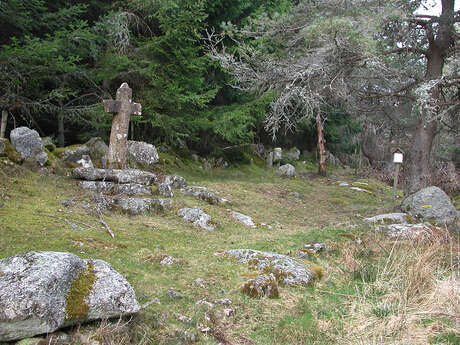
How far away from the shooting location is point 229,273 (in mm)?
4562

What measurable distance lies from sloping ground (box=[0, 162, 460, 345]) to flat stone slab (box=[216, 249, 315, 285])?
0.14m

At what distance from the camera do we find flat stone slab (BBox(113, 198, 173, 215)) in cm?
710

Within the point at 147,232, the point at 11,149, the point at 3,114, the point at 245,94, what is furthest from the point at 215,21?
the point at 147,232

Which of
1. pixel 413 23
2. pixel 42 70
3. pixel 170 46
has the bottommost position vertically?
pixel 42 70

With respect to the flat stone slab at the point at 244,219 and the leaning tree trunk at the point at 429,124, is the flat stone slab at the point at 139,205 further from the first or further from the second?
the leaning tree trunk at the point at 429,124

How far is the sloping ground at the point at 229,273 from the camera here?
320 centimetres

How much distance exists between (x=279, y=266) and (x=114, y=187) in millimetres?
4379

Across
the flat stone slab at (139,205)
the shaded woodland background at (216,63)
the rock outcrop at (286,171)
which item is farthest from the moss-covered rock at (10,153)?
the rock outcrop at (286,171)

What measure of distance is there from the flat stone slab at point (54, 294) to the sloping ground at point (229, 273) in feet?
0.51

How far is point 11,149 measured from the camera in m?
7.80

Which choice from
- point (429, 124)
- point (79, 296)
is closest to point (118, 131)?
point (79, 296)

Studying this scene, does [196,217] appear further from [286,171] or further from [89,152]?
[286,171]

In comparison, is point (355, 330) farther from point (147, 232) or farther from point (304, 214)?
point (304, 214)

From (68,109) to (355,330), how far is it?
10095mm
